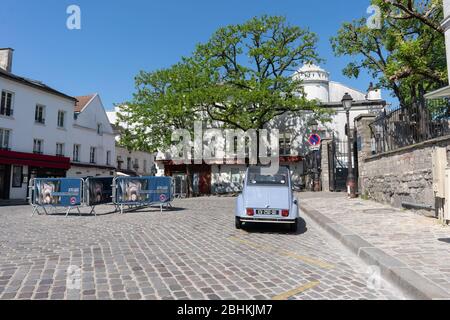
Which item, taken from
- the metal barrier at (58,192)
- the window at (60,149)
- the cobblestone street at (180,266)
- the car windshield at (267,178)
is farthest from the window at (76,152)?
the car windshield at (267,178)

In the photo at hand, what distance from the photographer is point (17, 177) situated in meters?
24.9

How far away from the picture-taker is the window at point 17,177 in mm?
24594

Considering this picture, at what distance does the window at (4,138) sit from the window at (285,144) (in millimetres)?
23517

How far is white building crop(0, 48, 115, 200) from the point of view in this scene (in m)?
24.3

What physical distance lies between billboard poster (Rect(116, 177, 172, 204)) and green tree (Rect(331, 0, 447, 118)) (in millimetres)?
9263

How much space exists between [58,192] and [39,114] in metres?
18.4

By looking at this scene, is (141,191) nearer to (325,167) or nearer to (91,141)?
(325,167)

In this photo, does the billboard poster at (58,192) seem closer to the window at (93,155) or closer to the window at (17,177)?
the window at (17,177)

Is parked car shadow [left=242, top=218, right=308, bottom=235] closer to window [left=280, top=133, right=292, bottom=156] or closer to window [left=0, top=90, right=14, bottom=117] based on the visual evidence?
window [left=0, top=90, right=14, bottom=117]

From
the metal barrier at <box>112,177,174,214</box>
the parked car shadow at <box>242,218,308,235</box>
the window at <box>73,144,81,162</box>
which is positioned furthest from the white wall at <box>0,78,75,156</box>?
the parked car shadow at <box>242,218,308,235</box>

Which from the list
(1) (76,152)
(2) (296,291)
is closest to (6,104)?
(1) (76,152)
